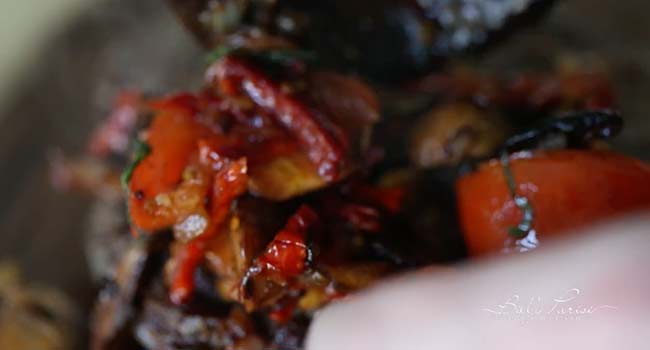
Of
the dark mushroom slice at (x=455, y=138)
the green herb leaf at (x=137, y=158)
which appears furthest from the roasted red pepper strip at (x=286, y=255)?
the dark mushroom slice at (x=455, y=138)

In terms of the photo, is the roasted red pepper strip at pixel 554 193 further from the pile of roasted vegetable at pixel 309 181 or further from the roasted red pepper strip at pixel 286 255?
the roasted red pepper strip at pixel 286 255

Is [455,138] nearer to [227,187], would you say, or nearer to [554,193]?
[554,193]

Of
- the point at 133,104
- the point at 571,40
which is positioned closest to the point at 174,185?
the point at 133,104

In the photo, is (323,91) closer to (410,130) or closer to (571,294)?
(410,130)

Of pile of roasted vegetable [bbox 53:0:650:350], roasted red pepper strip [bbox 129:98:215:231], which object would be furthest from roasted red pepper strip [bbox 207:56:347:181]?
roasted red pepper strip [bbox 129:98:215:231]

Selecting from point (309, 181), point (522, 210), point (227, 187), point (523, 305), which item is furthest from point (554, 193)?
point (227, 187)

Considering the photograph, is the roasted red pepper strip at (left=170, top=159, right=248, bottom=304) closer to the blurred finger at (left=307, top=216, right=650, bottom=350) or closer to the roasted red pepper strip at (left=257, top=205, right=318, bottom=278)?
the roasted red pepper strip at (left=257, top=205, right=318, bottom=278)
